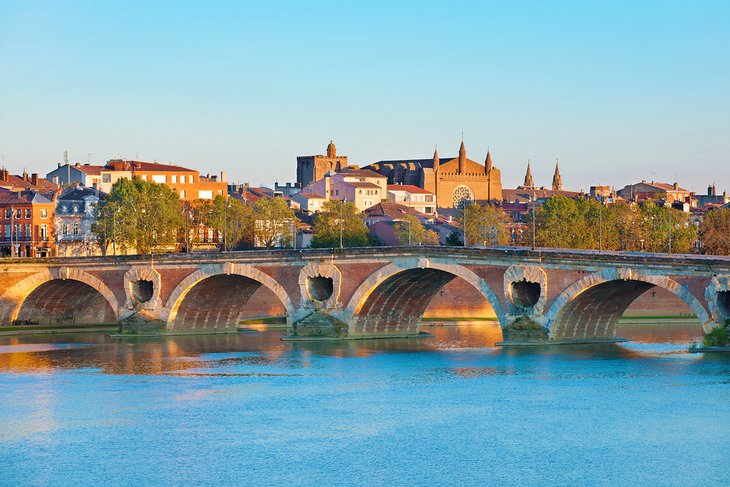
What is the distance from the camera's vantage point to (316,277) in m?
79.1

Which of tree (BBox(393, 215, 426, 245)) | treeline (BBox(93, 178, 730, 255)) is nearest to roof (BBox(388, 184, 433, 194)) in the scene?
treeline (BBox(93, 178, 730, 255))

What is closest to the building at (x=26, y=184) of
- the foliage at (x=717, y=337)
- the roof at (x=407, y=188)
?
the roof at (x=407, y=188)

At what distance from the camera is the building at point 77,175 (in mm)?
146000

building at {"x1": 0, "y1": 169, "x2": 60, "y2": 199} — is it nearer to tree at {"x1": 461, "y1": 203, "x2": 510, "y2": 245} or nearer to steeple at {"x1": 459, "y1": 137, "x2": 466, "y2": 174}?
tree at {"x1": 461, "y1": 203, "x2": 510, "y2": 245}

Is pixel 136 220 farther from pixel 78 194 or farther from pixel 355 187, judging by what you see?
pixel 355 187

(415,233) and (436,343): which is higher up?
(415,233)

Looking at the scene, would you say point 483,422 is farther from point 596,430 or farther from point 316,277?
point 316,277

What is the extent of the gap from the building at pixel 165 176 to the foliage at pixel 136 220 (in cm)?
2639

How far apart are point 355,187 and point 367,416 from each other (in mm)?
121384

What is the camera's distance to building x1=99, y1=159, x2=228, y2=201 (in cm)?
14575

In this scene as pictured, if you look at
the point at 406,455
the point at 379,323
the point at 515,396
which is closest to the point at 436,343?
the point at 379,323

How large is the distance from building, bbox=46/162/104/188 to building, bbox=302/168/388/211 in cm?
3331

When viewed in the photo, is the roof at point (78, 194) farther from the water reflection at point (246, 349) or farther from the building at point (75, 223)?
the water reflection at point (246, 349)

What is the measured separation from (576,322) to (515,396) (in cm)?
1590
